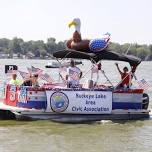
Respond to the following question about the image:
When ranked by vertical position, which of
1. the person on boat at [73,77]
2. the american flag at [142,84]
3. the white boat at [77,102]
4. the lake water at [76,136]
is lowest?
the lake water at [76,136]

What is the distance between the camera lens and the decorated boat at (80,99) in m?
18.4

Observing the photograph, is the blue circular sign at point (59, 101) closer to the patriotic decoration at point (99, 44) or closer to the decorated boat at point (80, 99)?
the decorated boat at point (80, 99)

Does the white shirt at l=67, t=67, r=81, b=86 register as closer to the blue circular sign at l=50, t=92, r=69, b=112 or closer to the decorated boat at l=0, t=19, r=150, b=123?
the decorated boat at l=0, t=19, r=150, b=123

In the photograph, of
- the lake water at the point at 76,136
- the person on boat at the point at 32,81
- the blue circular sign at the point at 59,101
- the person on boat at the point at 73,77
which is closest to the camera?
the lake water at the point at 76,136

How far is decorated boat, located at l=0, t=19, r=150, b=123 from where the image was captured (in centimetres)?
1836

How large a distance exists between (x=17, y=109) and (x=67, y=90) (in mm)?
1824

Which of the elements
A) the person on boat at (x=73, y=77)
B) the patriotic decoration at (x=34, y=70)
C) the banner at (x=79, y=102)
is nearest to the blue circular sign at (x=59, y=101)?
the banner at (x=79, y=102)

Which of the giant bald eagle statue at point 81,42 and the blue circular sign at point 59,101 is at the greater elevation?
the giant bald eagle statue at point 81,42

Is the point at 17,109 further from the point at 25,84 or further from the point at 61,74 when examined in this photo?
the point at 61,74

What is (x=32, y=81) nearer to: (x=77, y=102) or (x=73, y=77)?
(x=73, y=77)

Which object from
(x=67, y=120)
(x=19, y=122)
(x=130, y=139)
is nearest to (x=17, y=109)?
(x=19, y=122)

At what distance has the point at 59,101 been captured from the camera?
18.3m

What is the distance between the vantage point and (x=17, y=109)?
1841 centimetres

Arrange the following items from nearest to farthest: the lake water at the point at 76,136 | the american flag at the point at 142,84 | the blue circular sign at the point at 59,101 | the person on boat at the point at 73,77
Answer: the lake water at the point at 76,136 → the blue circular sign at the point at 59,101 → the person on boat at the point at 73,77 → the american flag at the point at 142,84
